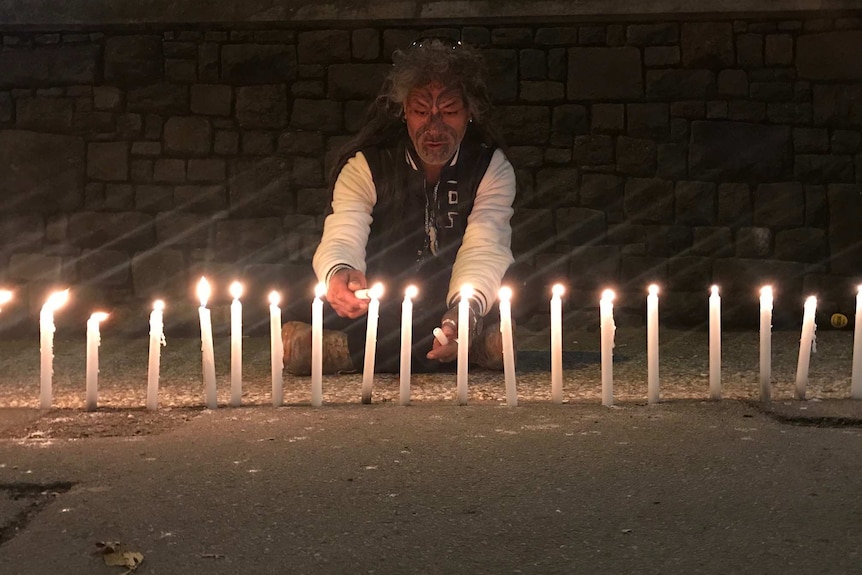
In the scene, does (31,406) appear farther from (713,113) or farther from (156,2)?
(713,113)

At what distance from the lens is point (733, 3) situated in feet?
16.9

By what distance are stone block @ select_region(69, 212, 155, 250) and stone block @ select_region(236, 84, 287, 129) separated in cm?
75

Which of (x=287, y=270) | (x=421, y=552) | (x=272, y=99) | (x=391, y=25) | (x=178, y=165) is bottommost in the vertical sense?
(x=421, y=552)

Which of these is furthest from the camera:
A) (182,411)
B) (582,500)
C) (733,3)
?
(733,3)

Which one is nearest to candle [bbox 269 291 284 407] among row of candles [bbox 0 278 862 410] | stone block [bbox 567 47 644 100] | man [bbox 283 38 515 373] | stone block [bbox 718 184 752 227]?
row of candles [bbox 0 278 862 410]

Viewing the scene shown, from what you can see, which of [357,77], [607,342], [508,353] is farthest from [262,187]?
[607,342]

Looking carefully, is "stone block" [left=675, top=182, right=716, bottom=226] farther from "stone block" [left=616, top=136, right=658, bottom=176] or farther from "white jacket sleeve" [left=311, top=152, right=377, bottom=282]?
"white jacket sleeve" [left=311, top=152, right=377, bottom=282]

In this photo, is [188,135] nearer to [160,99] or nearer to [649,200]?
[160,99]

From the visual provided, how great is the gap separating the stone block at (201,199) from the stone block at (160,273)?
0.25 meters

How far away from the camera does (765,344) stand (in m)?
3.08

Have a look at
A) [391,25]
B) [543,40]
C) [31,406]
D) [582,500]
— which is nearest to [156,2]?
[391,25]

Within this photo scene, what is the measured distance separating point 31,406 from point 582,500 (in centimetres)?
194

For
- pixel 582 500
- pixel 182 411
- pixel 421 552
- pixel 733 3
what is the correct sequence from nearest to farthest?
pixel 421 552, pixel 582 500, pixel 182 411, pixel 733 3

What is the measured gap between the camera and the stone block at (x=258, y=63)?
535 centimetres
